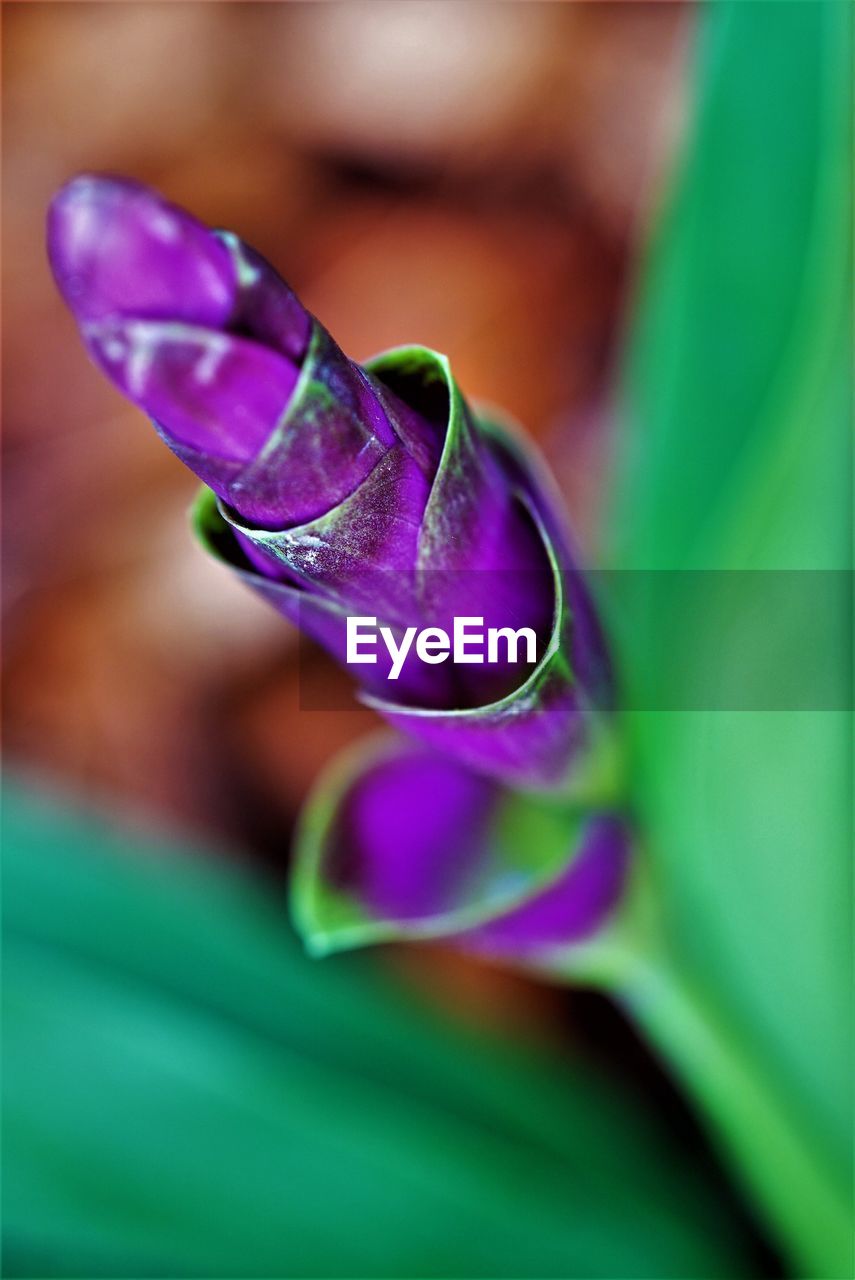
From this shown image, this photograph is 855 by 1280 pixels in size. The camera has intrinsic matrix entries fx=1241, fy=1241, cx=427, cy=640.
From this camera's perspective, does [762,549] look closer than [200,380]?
No

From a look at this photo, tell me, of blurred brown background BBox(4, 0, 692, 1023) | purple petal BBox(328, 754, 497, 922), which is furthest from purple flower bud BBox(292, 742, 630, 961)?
blurred brown background BBox(4, 0, 692, 1023)

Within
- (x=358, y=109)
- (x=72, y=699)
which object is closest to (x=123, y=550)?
(x=72, y=699)

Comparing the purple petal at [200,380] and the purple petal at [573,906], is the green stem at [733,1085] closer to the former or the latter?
the purple petal at [573,906]

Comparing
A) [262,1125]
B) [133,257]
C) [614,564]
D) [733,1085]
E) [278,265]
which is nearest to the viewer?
[133,257]

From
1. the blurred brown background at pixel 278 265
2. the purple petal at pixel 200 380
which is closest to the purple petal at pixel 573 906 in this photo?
the purple petal at pixel 200 380

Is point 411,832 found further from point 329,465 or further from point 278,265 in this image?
point 278,265

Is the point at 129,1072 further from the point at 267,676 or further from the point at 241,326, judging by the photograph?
the point at 241,326

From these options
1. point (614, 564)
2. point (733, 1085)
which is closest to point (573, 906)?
point (733, 1085)
